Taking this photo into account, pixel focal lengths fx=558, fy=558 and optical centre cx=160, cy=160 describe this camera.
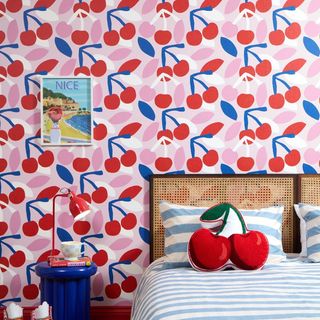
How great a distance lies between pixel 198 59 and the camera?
11.6ft

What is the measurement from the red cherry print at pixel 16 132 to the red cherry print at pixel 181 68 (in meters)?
1.03

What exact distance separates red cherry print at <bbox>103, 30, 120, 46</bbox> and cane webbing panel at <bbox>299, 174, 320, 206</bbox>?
144 centimetres

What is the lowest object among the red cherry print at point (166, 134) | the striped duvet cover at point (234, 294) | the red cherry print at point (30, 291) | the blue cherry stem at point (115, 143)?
the red cherry print at point (30, 291)

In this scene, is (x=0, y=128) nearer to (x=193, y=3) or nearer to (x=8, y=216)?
(x=8, y=216)

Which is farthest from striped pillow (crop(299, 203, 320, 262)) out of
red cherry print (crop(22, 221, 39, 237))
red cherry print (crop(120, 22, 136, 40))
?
red cherry print (crop(22, 221, 39, 237))

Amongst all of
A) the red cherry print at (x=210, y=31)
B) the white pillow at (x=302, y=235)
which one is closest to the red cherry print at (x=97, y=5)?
the red cherry print at (x=210, y=31)

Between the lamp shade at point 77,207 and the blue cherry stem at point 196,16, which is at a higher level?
the blue cherry stem at point 196,16

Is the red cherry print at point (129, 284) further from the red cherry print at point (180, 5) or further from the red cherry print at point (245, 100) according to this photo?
the red cherry print at point (180, 5)

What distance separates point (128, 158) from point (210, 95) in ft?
2.14

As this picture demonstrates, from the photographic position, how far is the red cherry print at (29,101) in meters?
3.47

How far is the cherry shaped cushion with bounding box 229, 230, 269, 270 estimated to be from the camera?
9.52ft

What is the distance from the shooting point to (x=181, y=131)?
351 cm

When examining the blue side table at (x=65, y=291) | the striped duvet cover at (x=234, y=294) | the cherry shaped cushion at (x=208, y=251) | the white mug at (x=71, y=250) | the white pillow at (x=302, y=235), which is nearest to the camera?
the striped duvet cover at (x=234, y=294)

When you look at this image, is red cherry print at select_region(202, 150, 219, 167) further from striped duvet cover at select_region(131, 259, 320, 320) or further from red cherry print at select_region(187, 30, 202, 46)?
striped duvet cover at select_region(131, 259, 320, 320)
